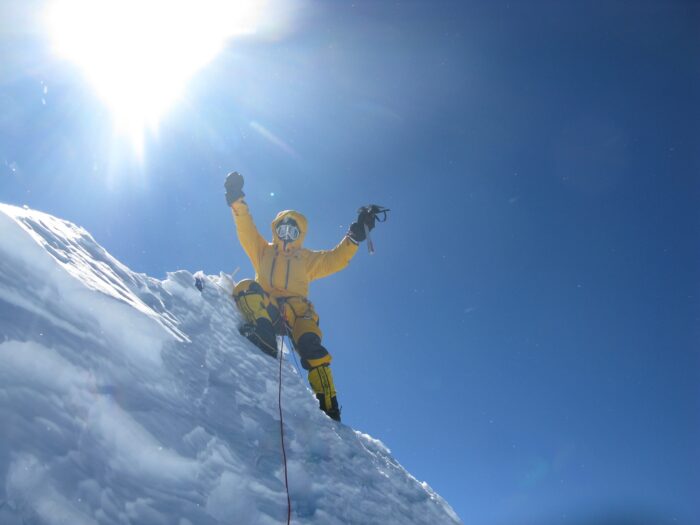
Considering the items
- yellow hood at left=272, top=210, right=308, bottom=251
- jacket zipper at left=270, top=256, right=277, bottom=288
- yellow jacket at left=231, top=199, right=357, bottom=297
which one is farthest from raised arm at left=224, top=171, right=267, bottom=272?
jacket zipper at left=270, top=256, right=277, bottom=288

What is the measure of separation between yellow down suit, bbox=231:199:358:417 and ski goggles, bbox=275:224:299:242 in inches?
2.6

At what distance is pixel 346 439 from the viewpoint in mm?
4023

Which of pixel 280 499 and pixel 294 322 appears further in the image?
pixel 294 322

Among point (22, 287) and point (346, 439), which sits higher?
point (346, 439)

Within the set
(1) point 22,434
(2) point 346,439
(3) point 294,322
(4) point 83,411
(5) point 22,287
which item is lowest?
(1) point 22,434

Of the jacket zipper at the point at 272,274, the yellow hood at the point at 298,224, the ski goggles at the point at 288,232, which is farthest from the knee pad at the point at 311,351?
the ski goggles at the point at 288,232

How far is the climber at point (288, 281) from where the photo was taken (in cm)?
505

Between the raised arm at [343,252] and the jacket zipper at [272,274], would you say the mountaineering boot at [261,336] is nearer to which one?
the jacket zipper at [272,274]

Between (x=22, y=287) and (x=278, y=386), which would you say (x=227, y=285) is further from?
(x=22, y=287)

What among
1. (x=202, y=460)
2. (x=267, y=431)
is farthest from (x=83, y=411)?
(x=267, y=431)

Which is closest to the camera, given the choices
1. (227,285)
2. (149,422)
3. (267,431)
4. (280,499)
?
(149,422)

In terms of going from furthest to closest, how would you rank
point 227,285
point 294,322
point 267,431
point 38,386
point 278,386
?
point 227,285 → point 294,322 → point 278,386 → point 267,431 → point 38,386

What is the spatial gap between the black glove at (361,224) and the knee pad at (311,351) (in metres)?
2.41

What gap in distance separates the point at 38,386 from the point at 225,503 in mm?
1043
